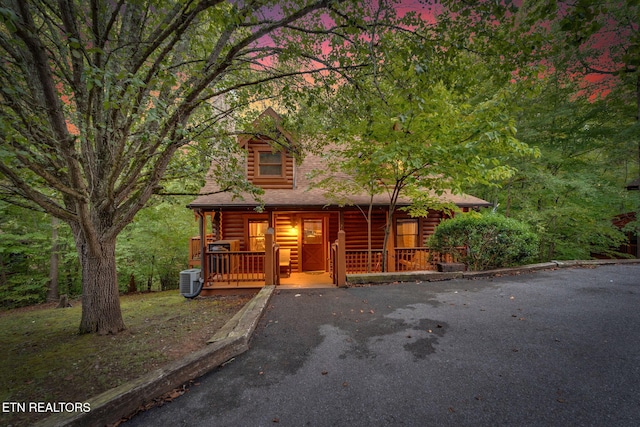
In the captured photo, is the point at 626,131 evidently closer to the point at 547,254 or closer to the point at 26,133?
the point at 547,254

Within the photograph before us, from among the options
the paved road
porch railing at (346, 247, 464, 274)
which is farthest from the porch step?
the paved road

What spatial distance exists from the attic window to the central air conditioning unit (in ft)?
16.4

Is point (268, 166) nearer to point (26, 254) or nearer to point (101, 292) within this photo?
point (101, 292)

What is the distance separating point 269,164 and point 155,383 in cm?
938

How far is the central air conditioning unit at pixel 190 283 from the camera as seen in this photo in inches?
321

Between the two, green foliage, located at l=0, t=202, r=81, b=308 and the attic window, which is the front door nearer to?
the attic window

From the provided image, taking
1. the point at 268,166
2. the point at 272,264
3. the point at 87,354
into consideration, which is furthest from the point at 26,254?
the point at 272,264

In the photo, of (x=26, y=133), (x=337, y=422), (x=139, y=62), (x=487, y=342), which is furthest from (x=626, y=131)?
(x=26, y=133)

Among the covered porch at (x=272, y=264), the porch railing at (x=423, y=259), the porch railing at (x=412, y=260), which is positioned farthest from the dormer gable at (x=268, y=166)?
the porch railing at (x=423, y=259)

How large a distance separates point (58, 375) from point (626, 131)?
58.6ft

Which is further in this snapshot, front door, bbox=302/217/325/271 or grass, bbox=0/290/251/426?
front door, bbox=302/217/325/271

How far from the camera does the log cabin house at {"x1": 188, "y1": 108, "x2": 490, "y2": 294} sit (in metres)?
9.48

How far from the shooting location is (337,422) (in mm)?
2359

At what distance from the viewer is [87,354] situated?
13.5ft
